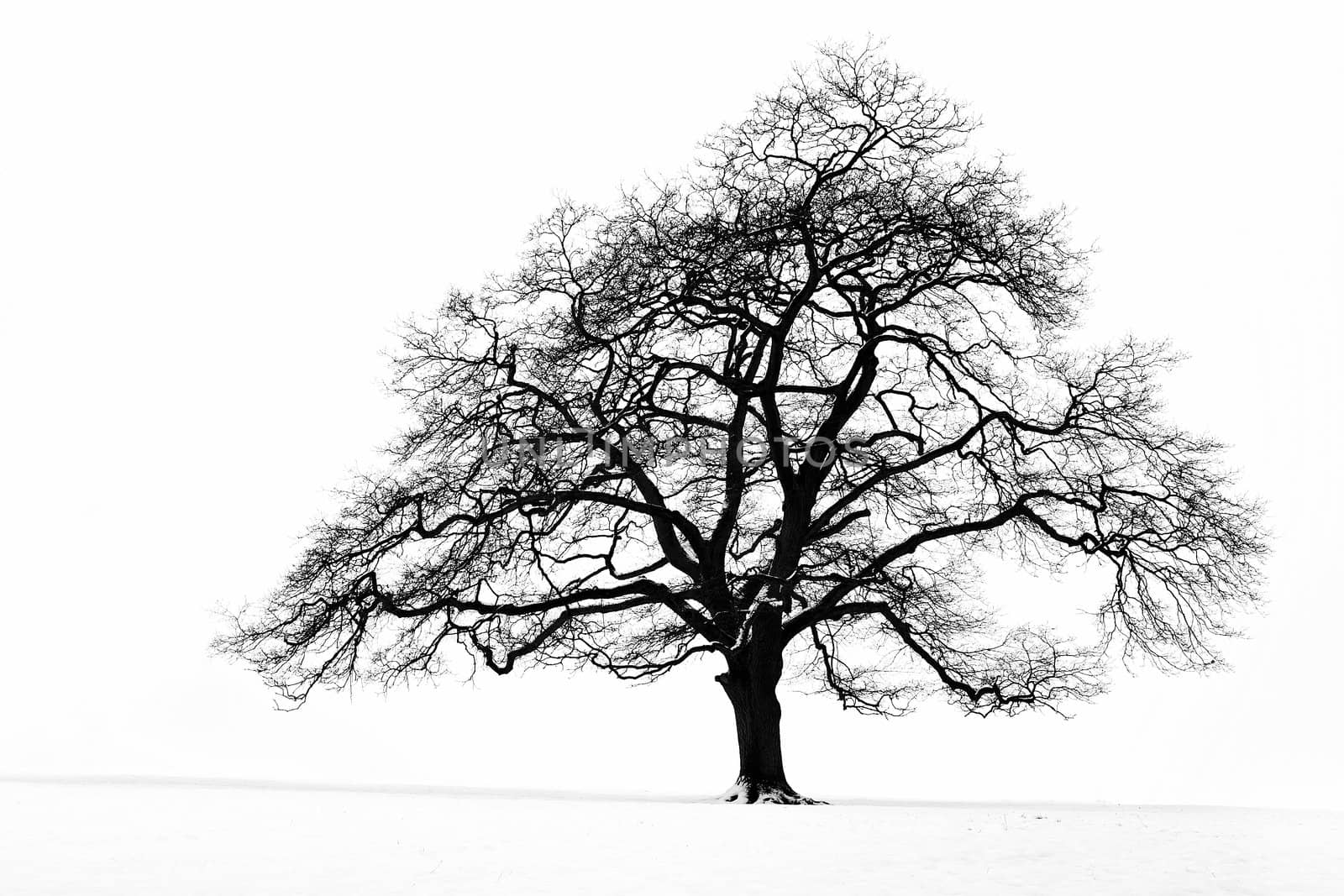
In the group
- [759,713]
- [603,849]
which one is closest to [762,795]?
[759,713]

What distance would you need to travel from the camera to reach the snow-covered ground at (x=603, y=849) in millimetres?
10000

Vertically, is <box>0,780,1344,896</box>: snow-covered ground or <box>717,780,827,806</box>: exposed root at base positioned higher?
<box>717,780,827,806</box>: exposed root at base

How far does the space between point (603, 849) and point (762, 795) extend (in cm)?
606

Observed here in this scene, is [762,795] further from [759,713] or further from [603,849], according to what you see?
[603,849]

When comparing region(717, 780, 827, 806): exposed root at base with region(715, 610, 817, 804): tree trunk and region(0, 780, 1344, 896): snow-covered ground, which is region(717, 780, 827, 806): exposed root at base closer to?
region(715, 610, 817, 804): tree trunk

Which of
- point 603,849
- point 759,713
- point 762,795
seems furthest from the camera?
point 759,713

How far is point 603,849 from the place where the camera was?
1142cm

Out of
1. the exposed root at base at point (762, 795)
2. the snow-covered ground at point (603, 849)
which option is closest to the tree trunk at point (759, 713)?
the exposed root at base at point (762, 795)

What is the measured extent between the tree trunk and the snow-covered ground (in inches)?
76.5

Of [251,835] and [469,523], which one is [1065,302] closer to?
[469,523]

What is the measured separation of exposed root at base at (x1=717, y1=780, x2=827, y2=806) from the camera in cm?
1695

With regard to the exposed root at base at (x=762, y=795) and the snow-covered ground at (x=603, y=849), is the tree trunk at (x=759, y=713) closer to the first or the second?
the exposed root at base at (x=762, y=795)

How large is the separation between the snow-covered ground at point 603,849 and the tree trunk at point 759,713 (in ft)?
6.38

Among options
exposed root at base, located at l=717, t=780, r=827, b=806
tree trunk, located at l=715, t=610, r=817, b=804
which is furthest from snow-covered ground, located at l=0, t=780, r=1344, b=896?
tree trunk, located at l=715, t=610, r=817, b=804
